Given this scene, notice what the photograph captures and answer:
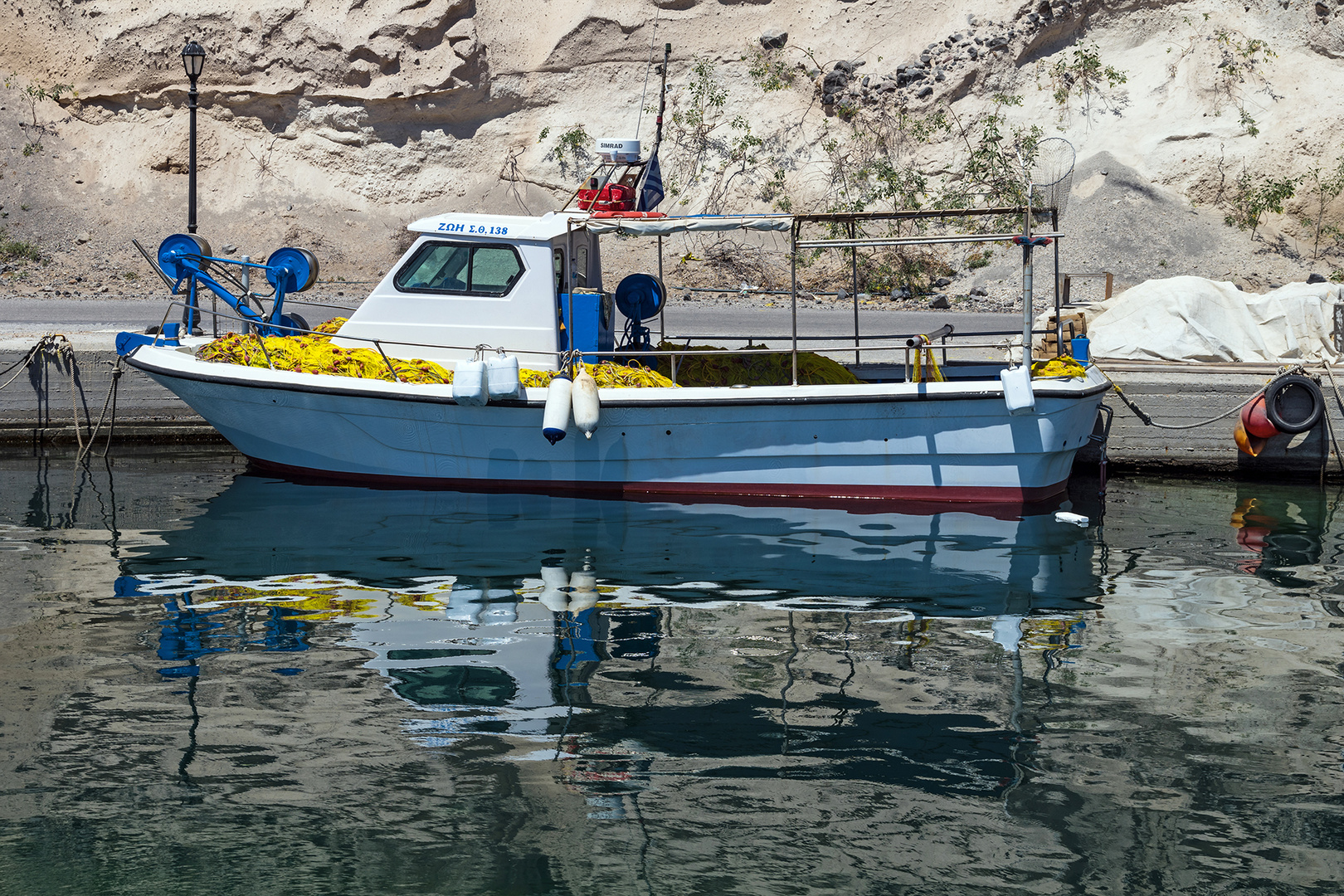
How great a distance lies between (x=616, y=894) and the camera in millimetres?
4289

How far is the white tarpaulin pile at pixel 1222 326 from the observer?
12562 mm

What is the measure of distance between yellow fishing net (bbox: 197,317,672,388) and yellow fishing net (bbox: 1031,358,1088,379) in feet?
9.28

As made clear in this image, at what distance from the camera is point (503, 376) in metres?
9.44

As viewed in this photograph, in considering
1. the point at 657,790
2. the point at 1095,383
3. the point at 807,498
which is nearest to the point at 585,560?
the point at 807,498

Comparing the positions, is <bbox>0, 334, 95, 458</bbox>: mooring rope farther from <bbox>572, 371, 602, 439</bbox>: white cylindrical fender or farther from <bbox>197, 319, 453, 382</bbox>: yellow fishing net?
<bbox>572, 371, 602, 439</bbox>: white cylindrical fender

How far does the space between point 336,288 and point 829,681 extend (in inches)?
696

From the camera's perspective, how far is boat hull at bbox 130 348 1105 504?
954cm

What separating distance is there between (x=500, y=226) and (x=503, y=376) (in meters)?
1.35

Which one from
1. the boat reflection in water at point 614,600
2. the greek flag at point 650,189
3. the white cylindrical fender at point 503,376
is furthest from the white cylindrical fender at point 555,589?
the greek flag at point 650,189

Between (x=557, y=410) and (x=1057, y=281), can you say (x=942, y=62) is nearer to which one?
(x=1057, y=281)

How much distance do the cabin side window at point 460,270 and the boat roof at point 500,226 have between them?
106 millimetres

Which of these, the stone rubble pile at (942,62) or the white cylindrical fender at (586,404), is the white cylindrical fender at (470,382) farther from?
the stone rubble pile at (942,62)

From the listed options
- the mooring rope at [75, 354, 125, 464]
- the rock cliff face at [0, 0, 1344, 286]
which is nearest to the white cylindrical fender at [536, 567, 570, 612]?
the mooring rope at [75, 354, 125, 464]

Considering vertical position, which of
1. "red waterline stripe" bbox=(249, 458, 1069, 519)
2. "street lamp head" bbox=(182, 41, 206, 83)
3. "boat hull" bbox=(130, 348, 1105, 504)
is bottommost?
"red waterline stripe" bbox=(249, 458, 1069, 519)
